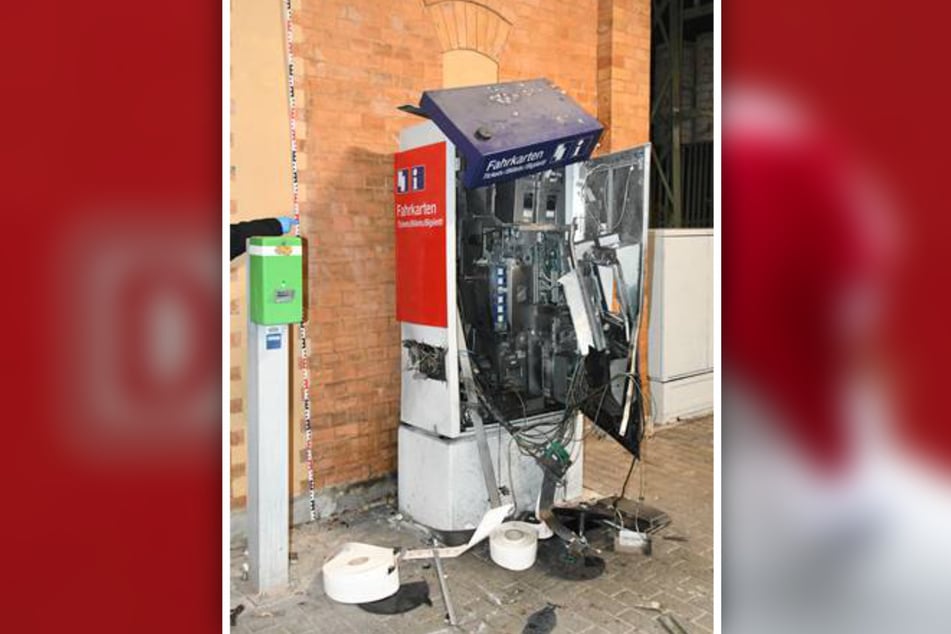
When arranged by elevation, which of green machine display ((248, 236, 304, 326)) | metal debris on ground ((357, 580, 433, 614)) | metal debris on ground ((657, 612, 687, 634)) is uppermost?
green machine display ((248, 236, 304, 326))

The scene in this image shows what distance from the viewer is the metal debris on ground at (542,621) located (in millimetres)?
3174

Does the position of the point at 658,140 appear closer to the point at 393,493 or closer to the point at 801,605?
the point at 393,493

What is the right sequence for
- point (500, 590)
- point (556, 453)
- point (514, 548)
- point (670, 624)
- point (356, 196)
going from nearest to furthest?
point (670, 624) → point (500, 590) → point (514, 548) → point (556, 453) → point (356, 196)

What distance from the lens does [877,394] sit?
63.9 inches

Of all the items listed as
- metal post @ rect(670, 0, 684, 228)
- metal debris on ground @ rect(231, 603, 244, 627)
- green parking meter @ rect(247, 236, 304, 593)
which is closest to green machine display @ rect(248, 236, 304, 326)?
green parking meter @ rect(247, 236, 304, 593)

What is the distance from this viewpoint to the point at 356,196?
445cm

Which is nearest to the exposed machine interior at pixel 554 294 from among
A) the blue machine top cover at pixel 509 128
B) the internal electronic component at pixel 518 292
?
the internal electronic component at pixel 518 292

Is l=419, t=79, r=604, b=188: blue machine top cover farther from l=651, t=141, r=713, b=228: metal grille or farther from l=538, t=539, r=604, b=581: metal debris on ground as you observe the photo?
l=651, t=141, r=713, b=228: metal grille

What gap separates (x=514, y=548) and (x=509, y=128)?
222cm

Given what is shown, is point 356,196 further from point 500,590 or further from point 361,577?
point 500,590

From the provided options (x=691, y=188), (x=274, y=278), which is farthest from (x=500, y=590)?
(x=691, y=188)

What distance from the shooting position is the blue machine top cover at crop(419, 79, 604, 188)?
11.9 feet

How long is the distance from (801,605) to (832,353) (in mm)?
638

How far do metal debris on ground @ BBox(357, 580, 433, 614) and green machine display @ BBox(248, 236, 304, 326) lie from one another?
1.42 metres
